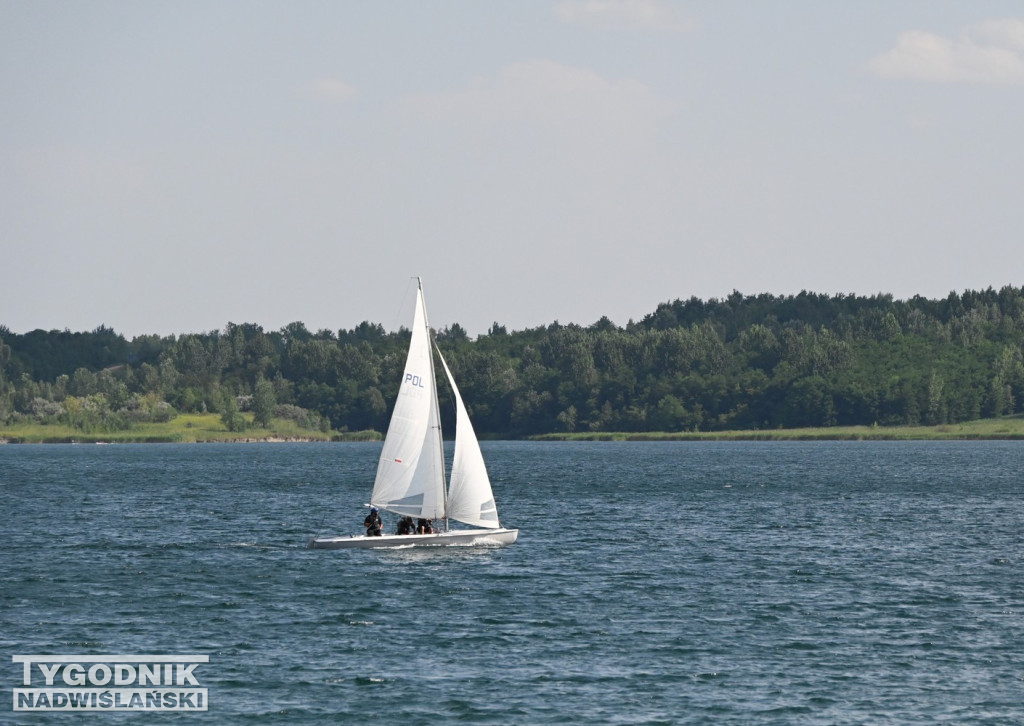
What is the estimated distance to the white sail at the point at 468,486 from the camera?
7488cm

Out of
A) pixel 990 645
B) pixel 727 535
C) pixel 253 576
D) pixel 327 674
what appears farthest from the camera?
pixel 727 535

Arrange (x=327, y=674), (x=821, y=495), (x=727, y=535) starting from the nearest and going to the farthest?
(x=327, y=674) → (x=727, y=535) → (x=821, y=495)

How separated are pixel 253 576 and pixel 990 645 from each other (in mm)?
35983

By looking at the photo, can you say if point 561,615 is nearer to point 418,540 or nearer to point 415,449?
point 418,540

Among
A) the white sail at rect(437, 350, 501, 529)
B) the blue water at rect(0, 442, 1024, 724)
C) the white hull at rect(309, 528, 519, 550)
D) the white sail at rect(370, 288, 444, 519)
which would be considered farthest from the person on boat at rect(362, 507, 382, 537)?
the white sail at rect(437, 350, 501, 529)

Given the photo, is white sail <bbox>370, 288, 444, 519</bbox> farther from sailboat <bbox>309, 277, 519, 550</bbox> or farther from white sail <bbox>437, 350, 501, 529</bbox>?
white sail <bbox>437, 350, 501, 529</bbox>

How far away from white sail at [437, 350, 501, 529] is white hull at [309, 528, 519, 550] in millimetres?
804

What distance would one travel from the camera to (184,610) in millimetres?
60312

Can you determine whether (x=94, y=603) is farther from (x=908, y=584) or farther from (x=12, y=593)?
(x=908, y=584)

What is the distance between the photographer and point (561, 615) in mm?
58906

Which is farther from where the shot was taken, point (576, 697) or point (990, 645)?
point (990, 645)

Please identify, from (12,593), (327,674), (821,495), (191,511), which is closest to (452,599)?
(327,674)

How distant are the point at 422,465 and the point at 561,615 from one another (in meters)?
18.4

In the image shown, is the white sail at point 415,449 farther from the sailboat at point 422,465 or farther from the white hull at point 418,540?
the white hull at point 418,540
